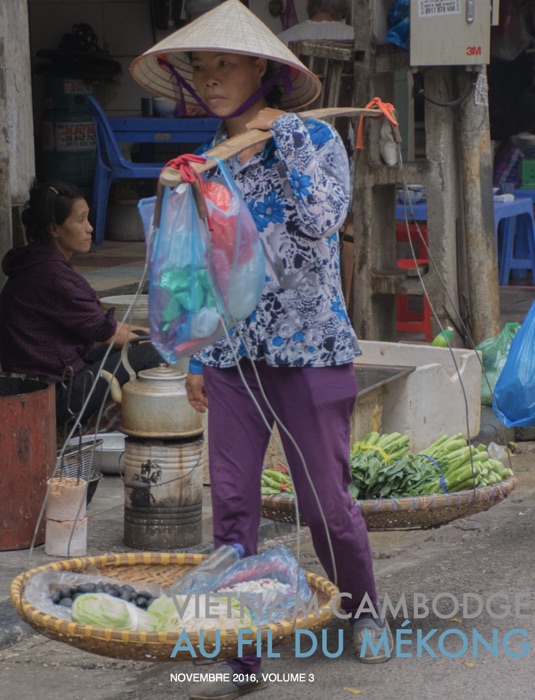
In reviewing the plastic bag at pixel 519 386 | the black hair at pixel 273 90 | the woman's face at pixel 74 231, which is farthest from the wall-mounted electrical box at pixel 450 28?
the black hair at pixel 273 90

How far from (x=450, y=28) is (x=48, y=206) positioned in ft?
8.12

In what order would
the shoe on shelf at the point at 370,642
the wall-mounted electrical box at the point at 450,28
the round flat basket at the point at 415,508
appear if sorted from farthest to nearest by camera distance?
the wall-mounted electrical box at the point at 450,28
the round flat basket at the point at 415,508
the shoe on shelf at the point at 370,642

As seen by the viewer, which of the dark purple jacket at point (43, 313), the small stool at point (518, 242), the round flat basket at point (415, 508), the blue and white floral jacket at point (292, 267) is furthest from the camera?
the small stool at point (518, 242)

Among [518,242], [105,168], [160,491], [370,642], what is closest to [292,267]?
[370,642]

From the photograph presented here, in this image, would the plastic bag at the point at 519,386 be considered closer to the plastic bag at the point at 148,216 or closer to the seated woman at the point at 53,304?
the seated woman at the point at 53,304

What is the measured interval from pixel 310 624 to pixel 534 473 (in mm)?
3575

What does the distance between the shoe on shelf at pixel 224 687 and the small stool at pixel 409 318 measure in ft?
16.2

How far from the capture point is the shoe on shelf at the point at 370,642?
3832mm

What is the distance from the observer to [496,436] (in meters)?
6.93

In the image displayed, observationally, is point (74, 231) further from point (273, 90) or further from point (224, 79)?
point (224, 79)

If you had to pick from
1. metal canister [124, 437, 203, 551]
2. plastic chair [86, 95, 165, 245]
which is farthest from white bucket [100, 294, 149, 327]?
plastic chair [86, 95, 165, 245]

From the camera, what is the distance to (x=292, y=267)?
11.4ft

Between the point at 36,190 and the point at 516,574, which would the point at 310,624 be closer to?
the point at 516,574

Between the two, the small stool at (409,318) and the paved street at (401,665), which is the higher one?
the small stool at (409,318)
